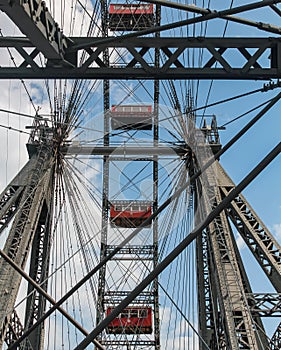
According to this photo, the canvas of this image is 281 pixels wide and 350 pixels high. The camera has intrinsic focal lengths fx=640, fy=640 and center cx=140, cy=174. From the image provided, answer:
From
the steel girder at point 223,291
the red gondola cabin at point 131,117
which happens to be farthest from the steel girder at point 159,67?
the red gondola cabin at point 131,117

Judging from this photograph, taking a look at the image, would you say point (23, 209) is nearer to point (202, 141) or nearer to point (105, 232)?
point (202, 141)

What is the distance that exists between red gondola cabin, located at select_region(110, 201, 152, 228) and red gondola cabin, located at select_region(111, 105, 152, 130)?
3.20 meters

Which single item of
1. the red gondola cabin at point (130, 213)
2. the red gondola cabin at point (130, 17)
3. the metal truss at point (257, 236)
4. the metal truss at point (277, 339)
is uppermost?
the red gondola cabin at point (130, 17)

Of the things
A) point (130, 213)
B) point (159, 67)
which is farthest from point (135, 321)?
point (159, 67)

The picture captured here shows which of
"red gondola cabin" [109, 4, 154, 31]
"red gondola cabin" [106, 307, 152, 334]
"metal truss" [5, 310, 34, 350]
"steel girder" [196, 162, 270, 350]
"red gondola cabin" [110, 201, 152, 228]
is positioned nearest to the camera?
"steel girder" [196, 162, 270, 350]

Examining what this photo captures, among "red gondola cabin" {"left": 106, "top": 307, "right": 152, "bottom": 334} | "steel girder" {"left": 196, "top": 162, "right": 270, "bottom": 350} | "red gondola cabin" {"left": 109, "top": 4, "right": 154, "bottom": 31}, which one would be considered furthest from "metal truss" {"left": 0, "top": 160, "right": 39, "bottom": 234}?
"red gondola cabin" {"left": 109, "top": 4, "right": 154, "bottom": 31}

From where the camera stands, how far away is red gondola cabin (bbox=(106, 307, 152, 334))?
78.5ft

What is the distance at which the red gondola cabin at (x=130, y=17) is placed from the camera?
991 inches

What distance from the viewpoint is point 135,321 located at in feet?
80.5

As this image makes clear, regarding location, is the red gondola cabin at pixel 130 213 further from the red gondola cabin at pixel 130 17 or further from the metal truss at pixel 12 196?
A: the metal truss at pixel 12 196

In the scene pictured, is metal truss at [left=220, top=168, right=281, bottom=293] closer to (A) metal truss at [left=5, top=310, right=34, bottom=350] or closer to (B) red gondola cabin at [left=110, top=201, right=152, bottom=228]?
(A) metal truss at [left=5, top=310, right=34, bottom=350]

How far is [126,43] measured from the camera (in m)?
8.16

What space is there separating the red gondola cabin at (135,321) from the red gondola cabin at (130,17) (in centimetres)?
1096

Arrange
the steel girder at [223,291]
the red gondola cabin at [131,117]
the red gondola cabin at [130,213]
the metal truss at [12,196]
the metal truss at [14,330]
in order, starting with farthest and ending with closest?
the red gondola cabin at [130,213] < the red gondola cabin at [131,117] < the metal truss at [12,196] < the metal truss at [14,330] < the steel girder at [223,291]
